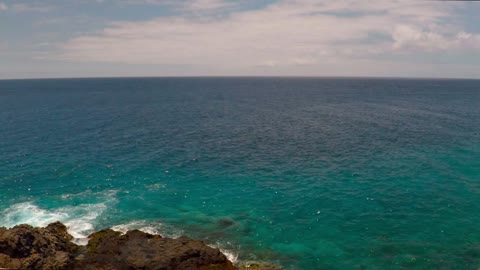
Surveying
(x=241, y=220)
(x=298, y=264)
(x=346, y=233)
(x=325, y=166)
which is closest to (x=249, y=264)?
(x=298, y=264)

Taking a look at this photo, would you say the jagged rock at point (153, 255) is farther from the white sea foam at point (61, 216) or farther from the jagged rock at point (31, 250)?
the white sea foam at point (61, 216)

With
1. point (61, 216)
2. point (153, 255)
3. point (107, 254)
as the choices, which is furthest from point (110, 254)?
point (61, 216)

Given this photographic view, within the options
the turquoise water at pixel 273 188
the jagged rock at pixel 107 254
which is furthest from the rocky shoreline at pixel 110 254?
the turquoise water at pixel 273 188

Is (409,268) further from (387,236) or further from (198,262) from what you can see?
(198,262)

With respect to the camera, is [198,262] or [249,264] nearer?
[198,262]

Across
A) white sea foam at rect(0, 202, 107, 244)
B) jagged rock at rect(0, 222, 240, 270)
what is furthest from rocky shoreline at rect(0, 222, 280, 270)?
white sea foam at rect(0, 202, 107, 244)

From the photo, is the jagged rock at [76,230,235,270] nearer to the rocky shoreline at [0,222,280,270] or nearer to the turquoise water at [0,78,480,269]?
the rocky shoreline at [0,222,280,270]

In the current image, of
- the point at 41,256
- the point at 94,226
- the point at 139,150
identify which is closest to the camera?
the point at 41,256
